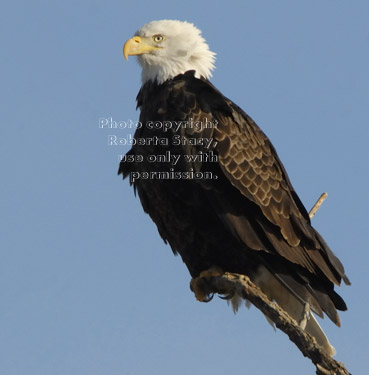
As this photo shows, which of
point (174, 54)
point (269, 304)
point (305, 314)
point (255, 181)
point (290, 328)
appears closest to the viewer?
point (290, 328)

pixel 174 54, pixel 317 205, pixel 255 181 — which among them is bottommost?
pixel 317 205

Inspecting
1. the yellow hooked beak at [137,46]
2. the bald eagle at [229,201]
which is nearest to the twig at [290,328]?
the bald eagle at [229,201]

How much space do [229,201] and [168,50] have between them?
156 centimetres

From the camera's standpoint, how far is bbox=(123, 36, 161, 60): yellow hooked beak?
7.82 m

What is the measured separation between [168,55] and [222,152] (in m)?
1.18

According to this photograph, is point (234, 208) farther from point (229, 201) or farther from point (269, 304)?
point (269, 304)

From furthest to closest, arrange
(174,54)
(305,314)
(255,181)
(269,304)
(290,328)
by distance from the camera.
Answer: (174,54), (255,181), (305,314), (269,304), (290,328)

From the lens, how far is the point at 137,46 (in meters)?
7.86

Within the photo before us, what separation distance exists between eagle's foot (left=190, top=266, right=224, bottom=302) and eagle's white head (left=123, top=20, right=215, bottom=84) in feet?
5.42

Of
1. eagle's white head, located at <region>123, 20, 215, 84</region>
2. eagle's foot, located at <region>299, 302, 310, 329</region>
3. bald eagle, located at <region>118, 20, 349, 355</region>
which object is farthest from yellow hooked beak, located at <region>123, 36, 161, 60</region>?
eagle's foot, located at <region>299, 302, 310, 329</region>

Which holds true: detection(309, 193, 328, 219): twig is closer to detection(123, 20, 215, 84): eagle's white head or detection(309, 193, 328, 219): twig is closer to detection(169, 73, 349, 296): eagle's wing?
detection(169, 73, 349, 296): eagle's wing

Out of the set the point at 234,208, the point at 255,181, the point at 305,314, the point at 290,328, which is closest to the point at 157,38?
the point at 255,181

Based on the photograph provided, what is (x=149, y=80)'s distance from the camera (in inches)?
307

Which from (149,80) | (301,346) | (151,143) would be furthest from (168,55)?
(301,346)
